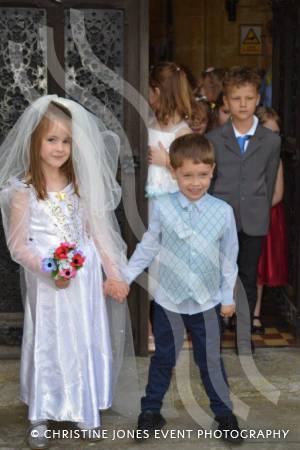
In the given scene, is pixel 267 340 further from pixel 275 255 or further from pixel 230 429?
pixel 230 429

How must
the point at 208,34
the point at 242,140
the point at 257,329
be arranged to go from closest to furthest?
the point at 242,140
the point at 257,329
the point at 208,34

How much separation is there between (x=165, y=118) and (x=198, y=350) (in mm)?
1726

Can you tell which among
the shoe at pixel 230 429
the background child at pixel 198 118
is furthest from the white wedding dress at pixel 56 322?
the background child at pixel 198 118

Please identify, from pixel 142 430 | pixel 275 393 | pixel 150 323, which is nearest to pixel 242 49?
pixel 150 323

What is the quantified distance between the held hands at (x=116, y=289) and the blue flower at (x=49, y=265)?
0.37 m

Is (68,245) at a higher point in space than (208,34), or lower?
lower

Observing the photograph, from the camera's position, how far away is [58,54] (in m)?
5.69

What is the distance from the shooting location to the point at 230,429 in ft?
15.7

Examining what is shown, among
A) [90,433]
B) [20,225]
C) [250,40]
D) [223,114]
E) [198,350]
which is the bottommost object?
[90,433]

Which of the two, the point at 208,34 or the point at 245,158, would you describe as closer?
the point at 245,158

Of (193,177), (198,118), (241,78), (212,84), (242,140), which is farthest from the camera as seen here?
(212,84)

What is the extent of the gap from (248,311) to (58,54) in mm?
1950

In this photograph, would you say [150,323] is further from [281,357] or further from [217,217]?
[217,217]

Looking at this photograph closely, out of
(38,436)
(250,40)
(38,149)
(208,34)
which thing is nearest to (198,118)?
(38,149)
